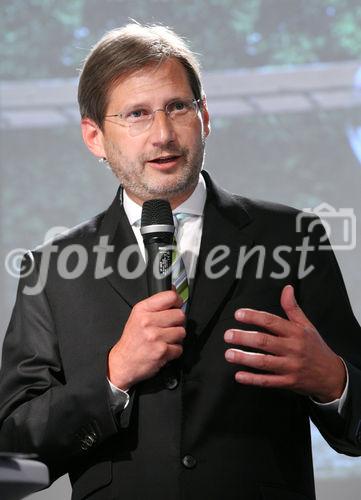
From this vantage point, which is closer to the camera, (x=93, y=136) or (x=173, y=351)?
(x=173, y=351)

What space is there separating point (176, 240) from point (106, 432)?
0.51m

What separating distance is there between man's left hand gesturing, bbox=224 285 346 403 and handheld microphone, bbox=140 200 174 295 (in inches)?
7.0

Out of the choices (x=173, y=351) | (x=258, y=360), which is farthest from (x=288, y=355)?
(x=173, y=351)

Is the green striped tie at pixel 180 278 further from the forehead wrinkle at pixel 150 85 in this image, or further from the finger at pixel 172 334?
the forehead wrinkle at pixel 150 85

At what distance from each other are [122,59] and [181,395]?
83 centimetres

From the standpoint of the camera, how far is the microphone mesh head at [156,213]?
1973 millimetres

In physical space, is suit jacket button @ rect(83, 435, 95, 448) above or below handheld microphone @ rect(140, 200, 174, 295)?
below

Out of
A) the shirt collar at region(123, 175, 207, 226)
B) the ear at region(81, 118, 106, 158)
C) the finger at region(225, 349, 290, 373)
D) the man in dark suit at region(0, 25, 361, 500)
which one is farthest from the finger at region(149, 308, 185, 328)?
the ear at region(81, 118, 106, 158)

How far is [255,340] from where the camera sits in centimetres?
183

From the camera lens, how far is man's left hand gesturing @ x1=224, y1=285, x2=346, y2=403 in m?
1.83

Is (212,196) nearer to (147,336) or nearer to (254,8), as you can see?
(147,336)

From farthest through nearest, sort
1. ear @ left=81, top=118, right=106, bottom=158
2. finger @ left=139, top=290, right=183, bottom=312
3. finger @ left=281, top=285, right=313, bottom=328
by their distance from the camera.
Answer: ear @ left=81, top=118, right=106, bottom=158 → finger @ left=281, top=285, right=313, bottom=328 → finger @ left=139, top=290, right=183, bottom=312

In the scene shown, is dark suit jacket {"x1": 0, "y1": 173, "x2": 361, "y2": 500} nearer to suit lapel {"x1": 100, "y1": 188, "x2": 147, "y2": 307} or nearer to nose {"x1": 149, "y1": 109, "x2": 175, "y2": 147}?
suit lapel {"x1": 100, "y1": 188, "x2": 147, "y2": 307}

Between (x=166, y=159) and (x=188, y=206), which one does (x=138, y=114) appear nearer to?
(x=166, y=159)
